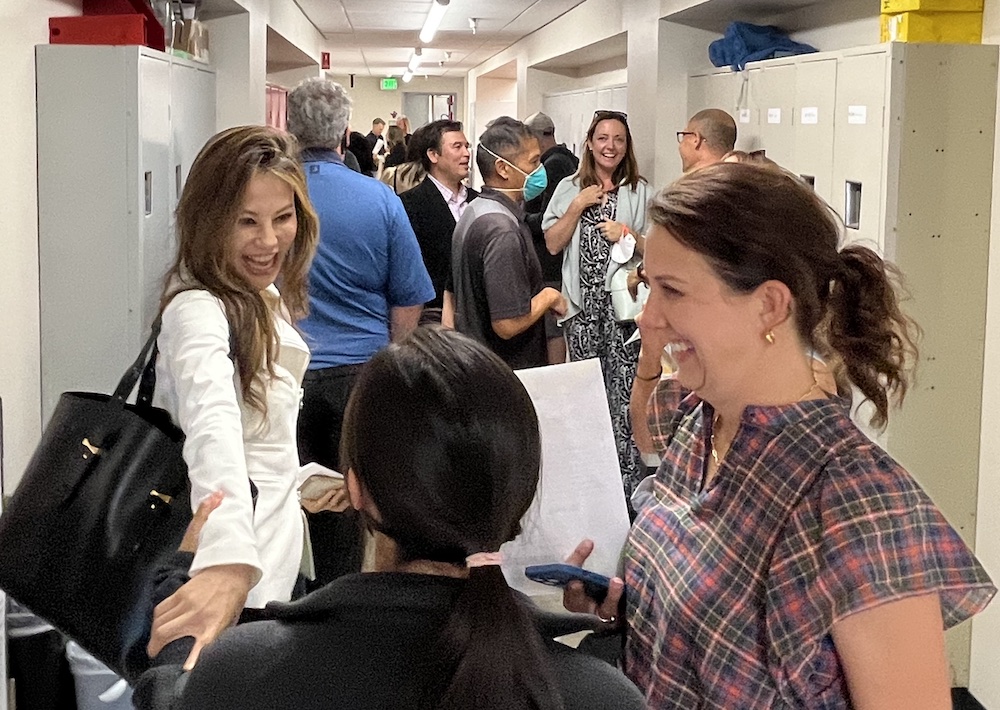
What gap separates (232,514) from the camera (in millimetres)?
1560

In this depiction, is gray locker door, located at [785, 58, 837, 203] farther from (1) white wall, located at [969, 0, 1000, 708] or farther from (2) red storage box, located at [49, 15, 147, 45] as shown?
Result: (2) red storage box, located at [49, 15, 147, 45]

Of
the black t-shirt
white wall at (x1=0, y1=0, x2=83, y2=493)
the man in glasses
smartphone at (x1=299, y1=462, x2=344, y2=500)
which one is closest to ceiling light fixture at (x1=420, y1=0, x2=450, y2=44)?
the man in glasses

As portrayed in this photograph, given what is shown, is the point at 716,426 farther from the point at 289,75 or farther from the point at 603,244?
the point at 289,75

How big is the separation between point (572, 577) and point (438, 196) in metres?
3.67

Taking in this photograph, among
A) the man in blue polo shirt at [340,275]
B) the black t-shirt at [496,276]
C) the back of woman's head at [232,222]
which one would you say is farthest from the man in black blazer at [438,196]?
the back of woman's head at [232,222]

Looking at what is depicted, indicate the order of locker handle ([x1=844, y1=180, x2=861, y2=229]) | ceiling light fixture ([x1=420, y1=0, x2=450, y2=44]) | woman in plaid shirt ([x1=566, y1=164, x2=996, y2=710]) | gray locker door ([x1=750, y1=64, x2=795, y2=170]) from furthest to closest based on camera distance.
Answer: ceiling light fixture ([x1=420, y1=0, x2=450, y2=44]), gray locker door ([x1=750, y1=64, x2=795, y2=170]), locker handle ([x1=844, y1=180, x2=861, y2=229]), woman in plaid shirt ([x1=566, y1=164, x2=996, y2=710])

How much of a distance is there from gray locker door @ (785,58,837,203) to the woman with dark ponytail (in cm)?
312

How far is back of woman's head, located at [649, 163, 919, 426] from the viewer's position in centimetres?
142

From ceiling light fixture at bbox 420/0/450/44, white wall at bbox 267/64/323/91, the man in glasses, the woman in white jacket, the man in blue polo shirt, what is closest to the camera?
the woman in white jacket

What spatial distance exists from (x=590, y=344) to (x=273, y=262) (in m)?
2.83

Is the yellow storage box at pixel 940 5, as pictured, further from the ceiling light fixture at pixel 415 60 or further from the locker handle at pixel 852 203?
the ceiling light fixture at pixel 415 60

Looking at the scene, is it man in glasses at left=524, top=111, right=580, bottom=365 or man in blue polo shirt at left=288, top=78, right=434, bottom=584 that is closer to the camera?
man in blue polo shirt at left=288, top=78, right=434, bottom=584

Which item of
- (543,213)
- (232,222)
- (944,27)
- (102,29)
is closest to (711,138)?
(543,213)

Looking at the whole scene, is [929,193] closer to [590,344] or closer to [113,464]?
[590,344]
